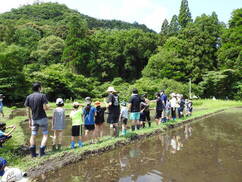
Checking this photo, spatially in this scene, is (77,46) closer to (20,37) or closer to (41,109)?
(20,37)

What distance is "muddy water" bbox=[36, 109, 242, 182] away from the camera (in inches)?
204

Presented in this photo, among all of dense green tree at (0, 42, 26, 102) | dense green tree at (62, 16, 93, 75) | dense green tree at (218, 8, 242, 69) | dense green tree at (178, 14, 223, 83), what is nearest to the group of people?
dense green tree at (0, 42, 26, 102)

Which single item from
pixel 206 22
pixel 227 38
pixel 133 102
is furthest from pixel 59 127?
pixel 206 22

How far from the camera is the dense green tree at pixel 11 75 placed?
24.7m

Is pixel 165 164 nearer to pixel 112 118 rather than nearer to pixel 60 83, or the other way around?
pixel 112 118

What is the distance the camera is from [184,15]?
55.2 metres

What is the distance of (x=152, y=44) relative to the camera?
51.6 metres

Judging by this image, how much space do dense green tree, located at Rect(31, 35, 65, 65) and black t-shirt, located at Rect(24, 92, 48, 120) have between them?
4319 cm

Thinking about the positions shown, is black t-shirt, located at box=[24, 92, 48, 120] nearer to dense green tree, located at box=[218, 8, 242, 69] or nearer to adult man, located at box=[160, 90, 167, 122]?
adult man, located at box=[160, 90, 167, 122]

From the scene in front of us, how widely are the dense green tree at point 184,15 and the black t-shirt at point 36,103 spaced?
2145 inches

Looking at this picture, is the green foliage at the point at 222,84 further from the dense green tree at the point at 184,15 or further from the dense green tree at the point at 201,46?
the dense green tree at the point at 184,15

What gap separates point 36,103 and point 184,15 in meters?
55.8

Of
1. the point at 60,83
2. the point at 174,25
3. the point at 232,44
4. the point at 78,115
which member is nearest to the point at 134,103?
the point at 78,115

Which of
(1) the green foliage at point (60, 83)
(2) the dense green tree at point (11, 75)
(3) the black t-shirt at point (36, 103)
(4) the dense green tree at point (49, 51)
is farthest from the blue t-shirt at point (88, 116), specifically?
(4) the dense green tree at point (49, 51)
